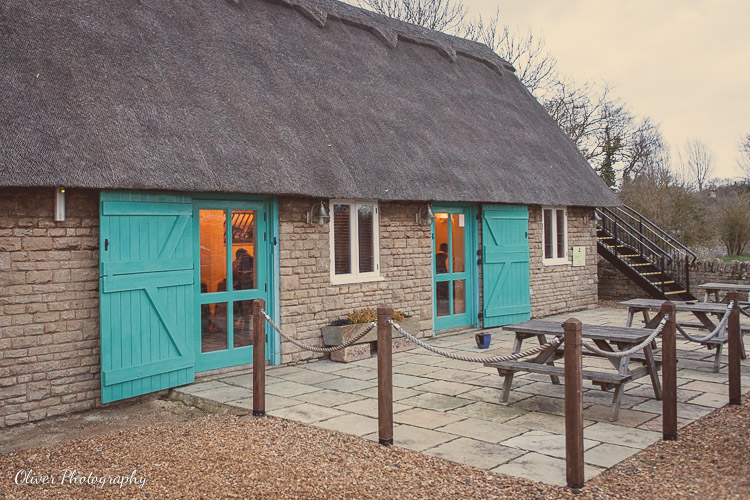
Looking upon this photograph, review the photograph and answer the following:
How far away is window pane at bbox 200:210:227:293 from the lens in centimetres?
759

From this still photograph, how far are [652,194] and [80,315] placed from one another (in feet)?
58.2

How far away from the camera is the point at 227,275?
7824 mm

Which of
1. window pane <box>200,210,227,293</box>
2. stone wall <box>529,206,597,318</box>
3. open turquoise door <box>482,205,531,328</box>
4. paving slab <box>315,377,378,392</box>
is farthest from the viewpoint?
stone wall <box>529,206,597,318</box>

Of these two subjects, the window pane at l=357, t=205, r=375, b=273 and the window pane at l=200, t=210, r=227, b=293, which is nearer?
the window pane at l=200, t=210, r=227, b=293

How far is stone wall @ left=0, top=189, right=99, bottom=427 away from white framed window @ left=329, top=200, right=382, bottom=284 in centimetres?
337

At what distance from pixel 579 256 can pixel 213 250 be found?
8.59 metres

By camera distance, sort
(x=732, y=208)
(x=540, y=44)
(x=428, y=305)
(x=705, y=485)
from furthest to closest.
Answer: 1. (x=732, y=208)
2. (x=540, y=44)
3. (x=428, y=305)
4. (x=705, y=485)

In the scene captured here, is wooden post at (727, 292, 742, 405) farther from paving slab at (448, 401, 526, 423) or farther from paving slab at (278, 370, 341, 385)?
paving slab at (278, 370, 341, 385)

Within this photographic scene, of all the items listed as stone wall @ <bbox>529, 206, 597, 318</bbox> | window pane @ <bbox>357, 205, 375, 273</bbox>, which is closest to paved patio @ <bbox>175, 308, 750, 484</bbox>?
window pane @ <bbox>357, 205, 375, 273</bbox>

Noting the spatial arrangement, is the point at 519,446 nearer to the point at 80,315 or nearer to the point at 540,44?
the point at 80,315

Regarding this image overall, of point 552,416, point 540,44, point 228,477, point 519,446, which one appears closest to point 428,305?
point 552,416

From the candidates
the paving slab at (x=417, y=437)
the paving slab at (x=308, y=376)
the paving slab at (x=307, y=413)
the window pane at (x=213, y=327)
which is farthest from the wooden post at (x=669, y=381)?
the window pane at (x=213, y=327)

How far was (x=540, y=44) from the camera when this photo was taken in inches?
911

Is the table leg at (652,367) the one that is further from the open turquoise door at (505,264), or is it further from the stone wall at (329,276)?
the open turquoise door at (505,264)
